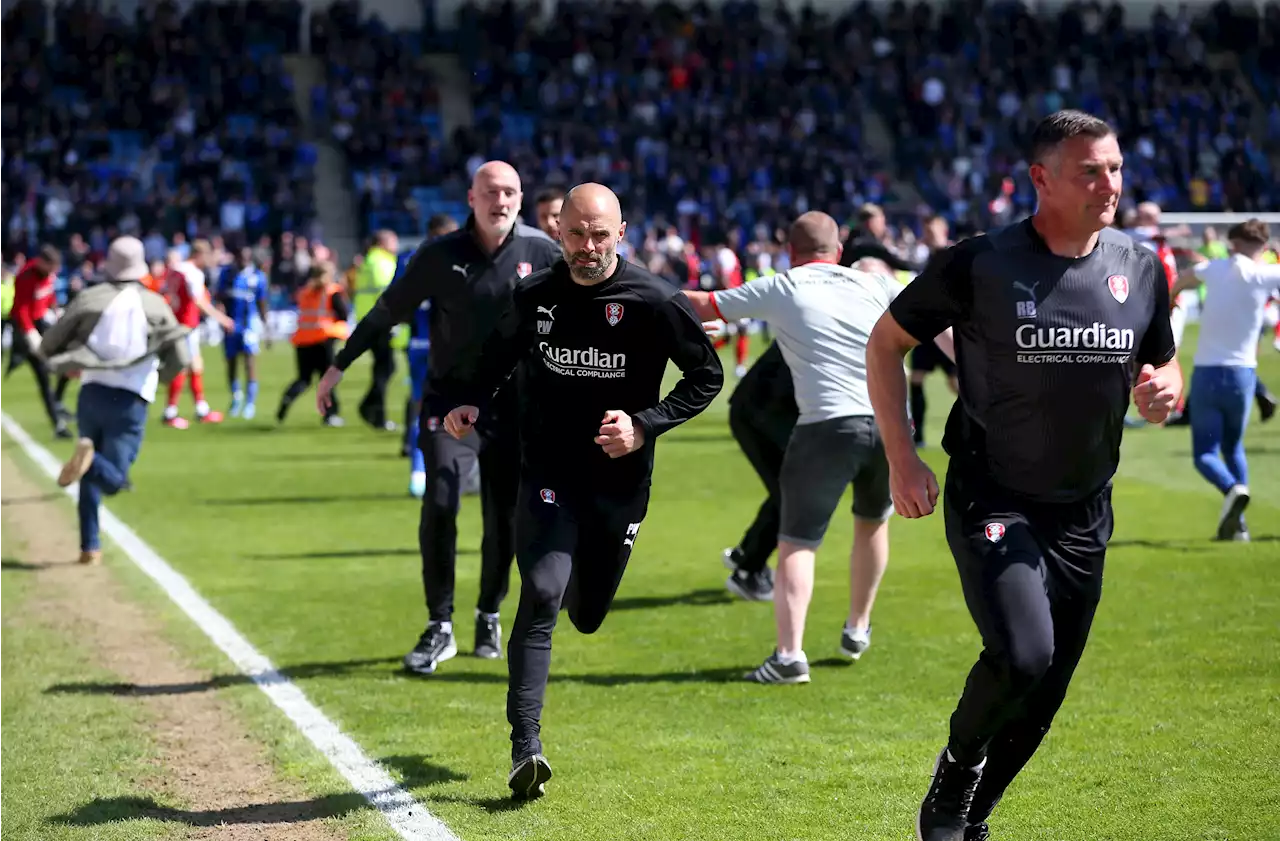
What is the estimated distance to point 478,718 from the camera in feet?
24.5

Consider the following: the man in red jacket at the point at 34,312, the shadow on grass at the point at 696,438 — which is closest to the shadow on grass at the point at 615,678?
the shadow on grass at the point at 696,438

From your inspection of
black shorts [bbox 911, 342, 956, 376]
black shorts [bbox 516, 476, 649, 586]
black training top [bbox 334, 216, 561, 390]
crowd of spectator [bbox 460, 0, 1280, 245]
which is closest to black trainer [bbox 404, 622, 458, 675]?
black training top [bbox 334, 216, 561, 390]

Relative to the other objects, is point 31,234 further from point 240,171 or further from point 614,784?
point 614,784

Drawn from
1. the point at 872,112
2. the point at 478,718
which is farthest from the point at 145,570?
the point at 872,112

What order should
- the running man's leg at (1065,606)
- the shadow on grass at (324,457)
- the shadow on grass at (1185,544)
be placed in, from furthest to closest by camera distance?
the shadow on grass at (324,457), the shadow on grass at (1185,544), the running man's leg at (1065,606)

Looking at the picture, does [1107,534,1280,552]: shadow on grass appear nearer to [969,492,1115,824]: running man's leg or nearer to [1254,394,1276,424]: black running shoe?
[1254,394,1276,424]: black running shoe

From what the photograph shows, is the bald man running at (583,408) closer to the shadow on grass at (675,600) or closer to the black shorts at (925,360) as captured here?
the shadow on grass at (675,600)

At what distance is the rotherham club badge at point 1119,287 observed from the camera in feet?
16.7

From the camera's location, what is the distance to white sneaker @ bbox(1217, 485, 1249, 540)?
11.9m

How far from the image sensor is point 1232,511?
12.0 m

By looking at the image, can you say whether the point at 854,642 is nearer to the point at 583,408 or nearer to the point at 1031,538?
the point at 583,408

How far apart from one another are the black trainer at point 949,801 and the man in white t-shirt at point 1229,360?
7275 millimetres

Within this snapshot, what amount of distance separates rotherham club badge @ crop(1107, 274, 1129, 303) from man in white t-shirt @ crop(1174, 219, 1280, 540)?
7.21m

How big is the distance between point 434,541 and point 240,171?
34900 millimetres
